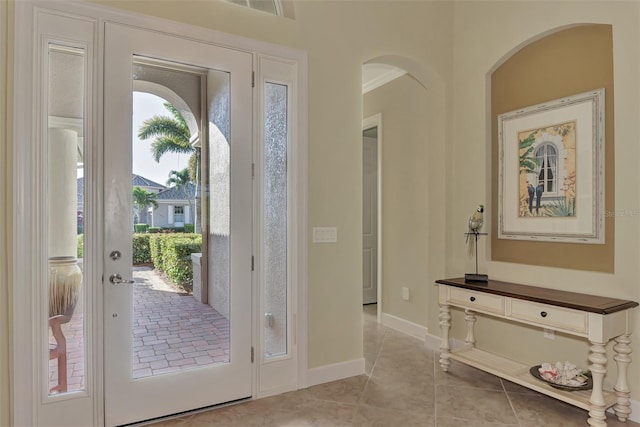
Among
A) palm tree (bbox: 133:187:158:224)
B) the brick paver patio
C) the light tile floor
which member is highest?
palm tree (bbox: 133:187:158:224)

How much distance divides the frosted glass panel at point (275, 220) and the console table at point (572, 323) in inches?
54.7

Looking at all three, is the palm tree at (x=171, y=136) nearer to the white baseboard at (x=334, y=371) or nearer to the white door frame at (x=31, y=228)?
the white door frame at (x=31, y=228)

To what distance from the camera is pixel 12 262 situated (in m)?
2.17

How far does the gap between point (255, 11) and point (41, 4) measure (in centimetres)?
126

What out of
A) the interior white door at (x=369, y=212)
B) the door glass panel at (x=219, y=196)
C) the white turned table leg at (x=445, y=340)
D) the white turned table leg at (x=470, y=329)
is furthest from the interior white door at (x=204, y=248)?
the interior white door at (x=369, y=212)

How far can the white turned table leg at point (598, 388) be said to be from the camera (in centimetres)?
238

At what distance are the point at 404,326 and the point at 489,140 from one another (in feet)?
7.06

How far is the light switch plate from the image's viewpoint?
3.09 meters

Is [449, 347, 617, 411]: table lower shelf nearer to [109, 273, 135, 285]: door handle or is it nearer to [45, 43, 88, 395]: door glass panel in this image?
[109, 273, 135, 285]: door handle

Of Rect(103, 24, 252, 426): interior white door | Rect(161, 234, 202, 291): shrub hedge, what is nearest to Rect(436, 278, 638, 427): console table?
Rect(103, 24, 252, 426): interior white door

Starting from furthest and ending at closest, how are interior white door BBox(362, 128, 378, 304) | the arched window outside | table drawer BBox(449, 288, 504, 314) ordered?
interior white door BBox(362, 128, 378, 304) → the arched window outside → table drawer BBox(449, 288, 504, 314)

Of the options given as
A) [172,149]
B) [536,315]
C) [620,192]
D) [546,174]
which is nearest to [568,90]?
[546,174]

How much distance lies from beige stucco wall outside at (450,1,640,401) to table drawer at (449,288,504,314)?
447mm

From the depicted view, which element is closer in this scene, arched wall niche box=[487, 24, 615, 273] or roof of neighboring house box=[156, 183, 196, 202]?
roof of neighboring house box=[156, 183, 196, 202]
